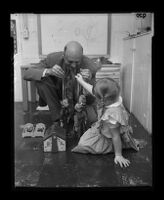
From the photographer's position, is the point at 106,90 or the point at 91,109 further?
the point at 91,109

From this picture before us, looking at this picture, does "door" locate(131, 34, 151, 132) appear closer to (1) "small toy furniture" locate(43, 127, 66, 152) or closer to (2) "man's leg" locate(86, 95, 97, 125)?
(2) "man's leg" locate(86, 95, 97, 125)

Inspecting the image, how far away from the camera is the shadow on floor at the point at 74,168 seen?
3.09ft

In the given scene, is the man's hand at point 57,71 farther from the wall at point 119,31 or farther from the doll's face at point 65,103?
the wall at point 119,31

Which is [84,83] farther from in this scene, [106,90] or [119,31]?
[119,31]

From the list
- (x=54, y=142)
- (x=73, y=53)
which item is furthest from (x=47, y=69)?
(x=54, y=142)

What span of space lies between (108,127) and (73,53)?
1.24 feet

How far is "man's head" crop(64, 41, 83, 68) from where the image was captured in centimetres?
108

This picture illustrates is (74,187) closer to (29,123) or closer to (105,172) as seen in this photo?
(105,172)

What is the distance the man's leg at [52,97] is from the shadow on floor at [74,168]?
184 mm

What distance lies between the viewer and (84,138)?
125cm

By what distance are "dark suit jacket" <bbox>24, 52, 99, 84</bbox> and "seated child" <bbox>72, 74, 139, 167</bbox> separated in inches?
2.7

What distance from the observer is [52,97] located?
141 cm

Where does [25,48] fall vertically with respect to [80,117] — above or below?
above

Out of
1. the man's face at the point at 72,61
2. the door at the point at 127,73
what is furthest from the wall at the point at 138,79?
the man's face at the point at 72,61
